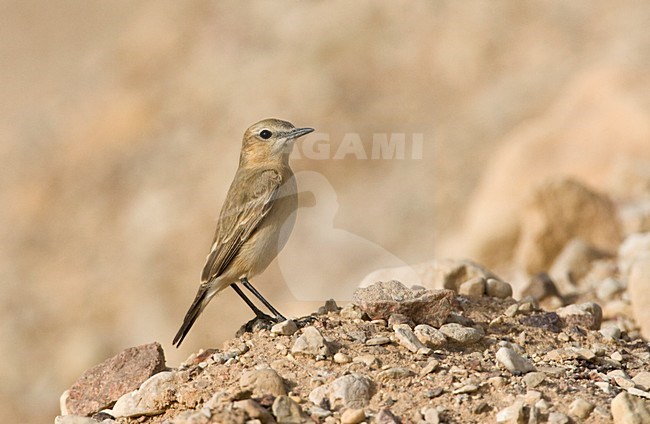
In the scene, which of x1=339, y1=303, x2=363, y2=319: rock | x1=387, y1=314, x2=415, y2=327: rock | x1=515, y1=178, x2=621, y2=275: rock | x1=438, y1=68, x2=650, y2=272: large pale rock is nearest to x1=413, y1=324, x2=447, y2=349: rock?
x1=387, y1=314, x2=415, y2=327: rock

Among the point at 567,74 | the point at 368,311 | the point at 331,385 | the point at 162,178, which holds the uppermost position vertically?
the point at 162,178

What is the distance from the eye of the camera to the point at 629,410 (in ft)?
15.4

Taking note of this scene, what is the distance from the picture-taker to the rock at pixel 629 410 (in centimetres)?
467

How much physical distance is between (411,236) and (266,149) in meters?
10.2

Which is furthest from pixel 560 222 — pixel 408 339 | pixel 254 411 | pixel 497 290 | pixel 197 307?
pixel 254 411

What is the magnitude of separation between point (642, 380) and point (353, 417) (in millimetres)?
1879

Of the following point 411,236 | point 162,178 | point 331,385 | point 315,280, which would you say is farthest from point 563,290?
point 162,178

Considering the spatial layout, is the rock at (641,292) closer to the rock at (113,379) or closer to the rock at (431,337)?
the rock at (431,337)

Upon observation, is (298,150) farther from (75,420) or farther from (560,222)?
(75,420)

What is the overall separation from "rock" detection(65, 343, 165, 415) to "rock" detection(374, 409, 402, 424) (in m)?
1.88

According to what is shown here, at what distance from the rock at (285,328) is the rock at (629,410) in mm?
2032

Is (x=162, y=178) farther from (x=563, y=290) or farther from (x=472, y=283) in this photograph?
(x=472, y=283)

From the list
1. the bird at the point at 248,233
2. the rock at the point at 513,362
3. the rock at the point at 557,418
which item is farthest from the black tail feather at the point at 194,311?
the rock at the point at 557,418

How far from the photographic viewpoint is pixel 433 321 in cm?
593
